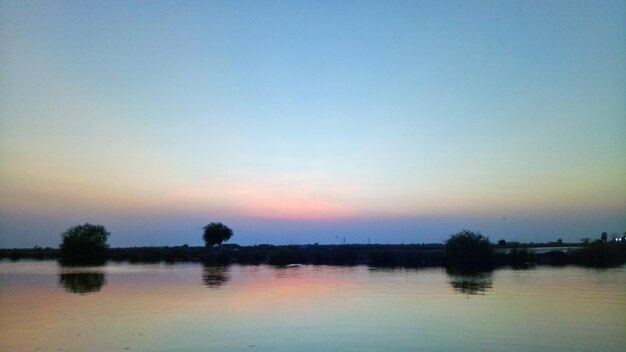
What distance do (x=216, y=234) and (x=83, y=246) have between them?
37.0m

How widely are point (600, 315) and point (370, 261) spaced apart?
56884 millimetres

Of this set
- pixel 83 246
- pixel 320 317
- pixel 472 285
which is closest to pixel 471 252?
pixel 472 285

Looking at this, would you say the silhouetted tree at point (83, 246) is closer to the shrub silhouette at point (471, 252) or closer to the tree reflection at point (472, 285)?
the shrub silhouette at point (471, 252)

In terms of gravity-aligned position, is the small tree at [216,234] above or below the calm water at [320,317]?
above

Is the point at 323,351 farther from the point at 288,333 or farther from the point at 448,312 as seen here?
the point at 448,312

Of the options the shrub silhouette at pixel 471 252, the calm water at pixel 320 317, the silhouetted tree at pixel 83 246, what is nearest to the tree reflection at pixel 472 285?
the calm water at pixel 320 317

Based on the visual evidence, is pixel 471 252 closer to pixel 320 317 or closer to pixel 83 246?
pixel 320 317

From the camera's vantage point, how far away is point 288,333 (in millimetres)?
21578

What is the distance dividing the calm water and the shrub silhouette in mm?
24122

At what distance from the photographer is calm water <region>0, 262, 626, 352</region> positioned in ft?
64.6

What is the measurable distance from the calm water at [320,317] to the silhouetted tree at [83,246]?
65761 mm

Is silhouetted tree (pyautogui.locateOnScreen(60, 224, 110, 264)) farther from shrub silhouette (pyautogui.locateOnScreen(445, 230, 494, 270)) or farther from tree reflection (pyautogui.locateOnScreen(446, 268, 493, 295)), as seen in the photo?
tree reflection (pyautogui.locateOnScreen(446, 268, 493, 295))

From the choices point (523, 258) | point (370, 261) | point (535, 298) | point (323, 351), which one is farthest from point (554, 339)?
point (370, 261)

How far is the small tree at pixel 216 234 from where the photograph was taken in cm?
13662
